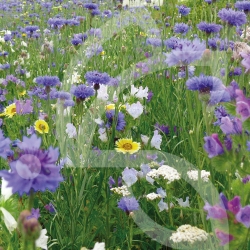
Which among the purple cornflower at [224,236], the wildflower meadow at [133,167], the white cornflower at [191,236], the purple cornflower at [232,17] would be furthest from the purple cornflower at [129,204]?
the purple cornflower at [232,17]

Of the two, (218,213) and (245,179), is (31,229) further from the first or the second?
(245,179)

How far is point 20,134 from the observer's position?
67.0 inches

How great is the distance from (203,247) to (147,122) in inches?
34.6

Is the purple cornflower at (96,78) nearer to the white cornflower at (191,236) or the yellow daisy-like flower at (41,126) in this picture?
the yellow daisy-like flower at (41,126)

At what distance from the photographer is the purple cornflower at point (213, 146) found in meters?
0.77

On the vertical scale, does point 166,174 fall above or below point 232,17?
below

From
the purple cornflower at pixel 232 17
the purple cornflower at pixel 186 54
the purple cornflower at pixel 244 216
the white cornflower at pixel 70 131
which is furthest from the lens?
the purple cornflower at pixel 232 17

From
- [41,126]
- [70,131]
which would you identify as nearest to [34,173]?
[70,131]

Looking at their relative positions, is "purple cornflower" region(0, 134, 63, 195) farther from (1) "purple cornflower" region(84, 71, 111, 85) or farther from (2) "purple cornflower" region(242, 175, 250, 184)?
(1) "purple cornflower" region(84, 71, 111, 85)

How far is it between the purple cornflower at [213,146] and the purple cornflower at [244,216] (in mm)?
133

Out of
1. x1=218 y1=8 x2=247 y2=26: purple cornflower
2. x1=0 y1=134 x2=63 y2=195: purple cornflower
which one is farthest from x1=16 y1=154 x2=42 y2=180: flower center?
x1=218 y1=8 x2=247 y2=26: purple cornflower

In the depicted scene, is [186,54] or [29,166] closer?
[29,166]

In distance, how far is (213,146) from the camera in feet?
2.56

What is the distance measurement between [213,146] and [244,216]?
5.9 inches
